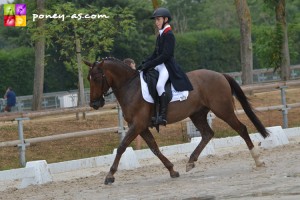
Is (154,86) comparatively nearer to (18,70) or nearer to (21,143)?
(21,143)

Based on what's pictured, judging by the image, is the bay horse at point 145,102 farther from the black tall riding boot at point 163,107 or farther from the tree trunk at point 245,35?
the tree trunk at point 245,35

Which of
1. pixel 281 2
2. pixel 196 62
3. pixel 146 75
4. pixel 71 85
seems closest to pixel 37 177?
pixel 146 75

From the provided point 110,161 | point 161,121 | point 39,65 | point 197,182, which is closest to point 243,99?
point 161,121

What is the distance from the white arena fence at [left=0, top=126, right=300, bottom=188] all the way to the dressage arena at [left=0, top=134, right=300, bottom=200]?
22cm

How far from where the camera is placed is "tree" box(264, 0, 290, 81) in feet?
122

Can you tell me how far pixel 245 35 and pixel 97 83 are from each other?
19161mm

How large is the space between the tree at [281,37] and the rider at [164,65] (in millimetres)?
23995

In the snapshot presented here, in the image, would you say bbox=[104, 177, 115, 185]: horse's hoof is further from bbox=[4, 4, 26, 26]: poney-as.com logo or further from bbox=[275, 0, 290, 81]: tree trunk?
bbox=[275, 0, 290, 81]: tree trunk

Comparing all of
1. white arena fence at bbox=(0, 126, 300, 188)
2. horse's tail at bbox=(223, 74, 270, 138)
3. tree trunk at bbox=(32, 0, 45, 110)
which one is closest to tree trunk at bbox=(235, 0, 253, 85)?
tree trunk at bbox=(32, 0, 45, 110)

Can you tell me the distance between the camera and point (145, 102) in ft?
44.5

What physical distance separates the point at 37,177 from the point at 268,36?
25167mm

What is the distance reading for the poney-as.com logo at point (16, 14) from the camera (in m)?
33.0

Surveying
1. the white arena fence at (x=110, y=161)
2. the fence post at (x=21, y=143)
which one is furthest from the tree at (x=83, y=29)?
the fence post at (x=21, y=143)

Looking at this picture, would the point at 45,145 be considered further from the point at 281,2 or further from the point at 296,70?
the point at 296,70
